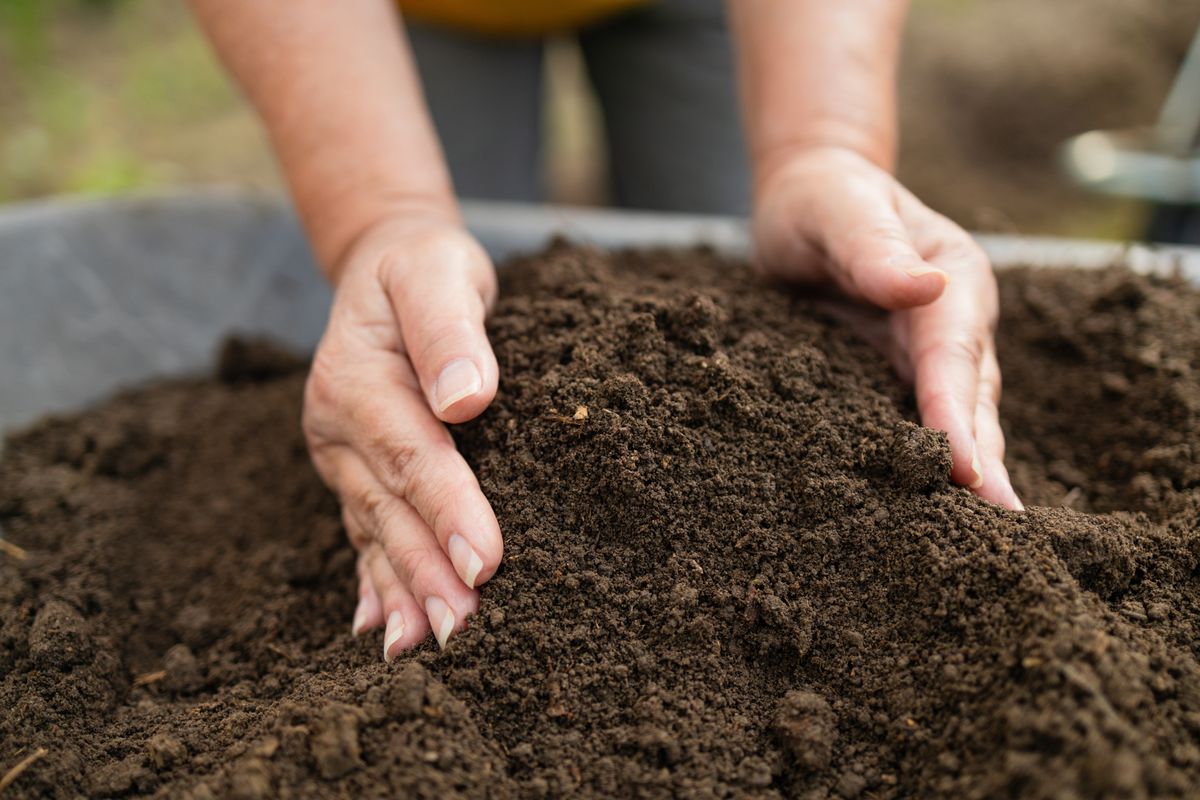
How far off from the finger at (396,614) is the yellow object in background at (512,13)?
4.51 feet

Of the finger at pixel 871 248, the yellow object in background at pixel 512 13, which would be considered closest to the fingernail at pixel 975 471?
the finger at pixel 871 248

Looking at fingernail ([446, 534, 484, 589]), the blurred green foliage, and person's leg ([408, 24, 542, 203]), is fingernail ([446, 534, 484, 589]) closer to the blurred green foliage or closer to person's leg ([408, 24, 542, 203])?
person's leg ([408, 24, 542, 203])

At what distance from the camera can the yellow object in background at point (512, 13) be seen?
1.88m

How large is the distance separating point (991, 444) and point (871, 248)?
317 mm

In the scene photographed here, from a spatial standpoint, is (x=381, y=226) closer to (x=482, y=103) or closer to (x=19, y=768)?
(x=19, y=768)

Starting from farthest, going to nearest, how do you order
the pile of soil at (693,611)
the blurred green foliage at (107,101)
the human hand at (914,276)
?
1. the blurred green foliage at (107,101)
2. the human hand at (914,276)
3. the pile of soil at (693,611)

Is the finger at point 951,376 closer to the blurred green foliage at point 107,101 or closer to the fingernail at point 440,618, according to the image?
the fingernail at point 440,618

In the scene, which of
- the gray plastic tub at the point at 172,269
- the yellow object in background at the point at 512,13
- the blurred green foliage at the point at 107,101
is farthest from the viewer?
the blurred green foliage at the point at 107,101

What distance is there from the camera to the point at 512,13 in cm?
194

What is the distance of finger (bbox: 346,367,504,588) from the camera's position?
0.97 meters

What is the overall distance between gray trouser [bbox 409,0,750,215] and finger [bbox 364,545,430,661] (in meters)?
1.47

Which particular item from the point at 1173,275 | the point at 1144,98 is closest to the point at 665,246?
the point at 1173,275

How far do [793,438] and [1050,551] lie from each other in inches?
12.7

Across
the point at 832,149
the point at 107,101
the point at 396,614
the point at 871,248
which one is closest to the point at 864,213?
the point at 871,248
